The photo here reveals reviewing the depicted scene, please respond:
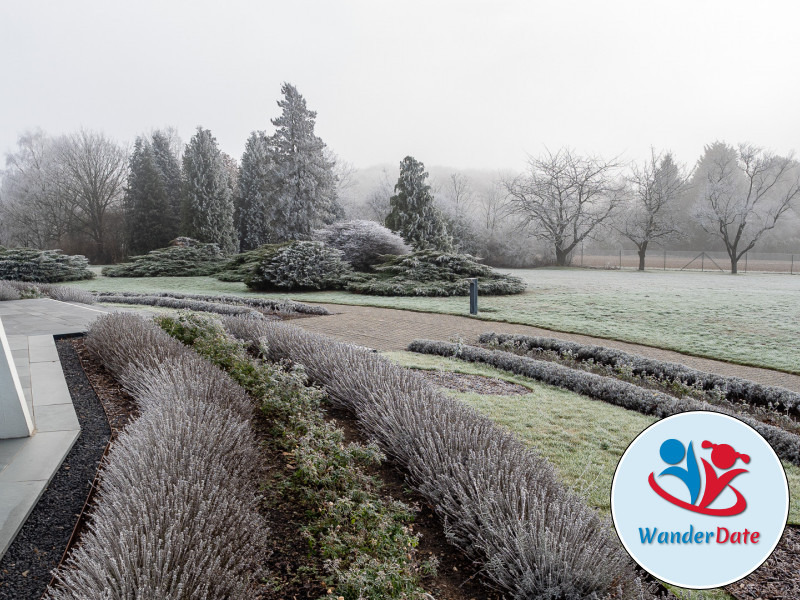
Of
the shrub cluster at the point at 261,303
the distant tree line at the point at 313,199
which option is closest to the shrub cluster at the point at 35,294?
the shrub cluster at the point at 261,303

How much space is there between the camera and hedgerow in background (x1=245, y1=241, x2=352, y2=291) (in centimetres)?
1138

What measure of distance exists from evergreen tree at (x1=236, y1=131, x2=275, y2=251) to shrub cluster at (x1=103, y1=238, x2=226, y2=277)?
341 centimetres

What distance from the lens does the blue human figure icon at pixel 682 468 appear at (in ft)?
3.50

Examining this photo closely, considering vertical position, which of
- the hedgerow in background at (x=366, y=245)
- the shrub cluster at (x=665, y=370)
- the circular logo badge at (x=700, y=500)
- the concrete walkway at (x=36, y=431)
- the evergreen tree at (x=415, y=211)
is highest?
the evergreen tree at (x=415, y=211)

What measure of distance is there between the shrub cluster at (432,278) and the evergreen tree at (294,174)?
6349 mm

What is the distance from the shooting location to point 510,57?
10.3m

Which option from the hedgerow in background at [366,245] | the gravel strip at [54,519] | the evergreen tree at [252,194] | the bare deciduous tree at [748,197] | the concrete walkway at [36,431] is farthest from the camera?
the evergreen tree at [252,194]

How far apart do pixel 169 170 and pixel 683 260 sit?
74.4 ft

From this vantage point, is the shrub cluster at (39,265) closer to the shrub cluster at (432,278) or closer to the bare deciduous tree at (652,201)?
the shrub cluster at (432,278)

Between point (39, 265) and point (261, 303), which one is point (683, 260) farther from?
point (39, 265)

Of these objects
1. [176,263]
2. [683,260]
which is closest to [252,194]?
[176,263]

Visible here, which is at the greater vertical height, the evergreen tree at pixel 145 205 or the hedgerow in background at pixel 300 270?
the evergreen tree at pixel 145 205

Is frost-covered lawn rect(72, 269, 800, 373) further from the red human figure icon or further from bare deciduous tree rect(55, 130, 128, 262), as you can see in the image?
the red human figure icon

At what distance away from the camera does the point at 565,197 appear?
70.0 ft
